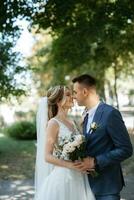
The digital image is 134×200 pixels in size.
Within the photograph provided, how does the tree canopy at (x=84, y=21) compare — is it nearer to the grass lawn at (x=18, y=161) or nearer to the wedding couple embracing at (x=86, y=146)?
the grass lawn at (x=18, y=161)

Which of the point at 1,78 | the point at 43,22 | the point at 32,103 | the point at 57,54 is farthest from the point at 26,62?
the point at 32,103

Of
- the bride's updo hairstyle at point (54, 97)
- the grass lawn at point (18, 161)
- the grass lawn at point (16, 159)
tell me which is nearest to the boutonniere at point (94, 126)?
the bride's updo hairstyle at point (54, 97)

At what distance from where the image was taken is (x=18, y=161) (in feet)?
55.6

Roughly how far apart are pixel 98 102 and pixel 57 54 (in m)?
18.0

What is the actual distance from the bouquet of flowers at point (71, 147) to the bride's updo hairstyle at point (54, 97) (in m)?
0.49

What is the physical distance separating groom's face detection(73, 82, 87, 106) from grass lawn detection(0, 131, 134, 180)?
360 inches

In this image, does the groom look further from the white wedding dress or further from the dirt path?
the dirt path

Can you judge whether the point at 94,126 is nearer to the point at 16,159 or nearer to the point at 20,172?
the point at 20,172

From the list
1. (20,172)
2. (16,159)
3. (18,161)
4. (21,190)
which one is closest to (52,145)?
(21,190)

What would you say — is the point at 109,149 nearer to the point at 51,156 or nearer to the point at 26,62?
the point at 51,156

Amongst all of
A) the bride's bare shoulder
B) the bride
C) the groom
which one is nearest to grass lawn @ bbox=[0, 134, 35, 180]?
the bride

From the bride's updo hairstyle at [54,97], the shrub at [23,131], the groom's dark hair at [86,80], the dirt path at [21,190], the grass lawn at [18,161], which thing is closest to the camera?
the groom's dark hair at [86,80]

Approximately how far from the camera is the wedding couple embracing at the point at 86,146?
443 centimetres

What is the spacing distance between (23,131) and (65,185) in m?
20.7
